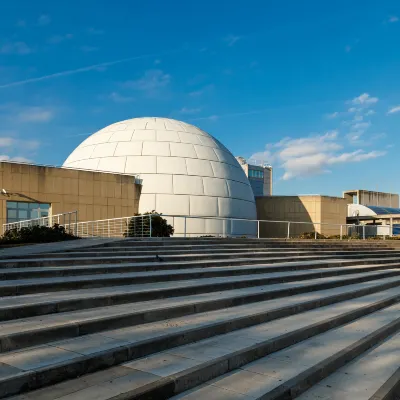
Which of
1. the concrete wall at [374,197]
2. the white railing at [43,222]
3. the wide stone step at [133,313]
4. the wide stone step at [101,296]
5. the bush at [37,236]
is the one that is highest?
the concrete wall at [374,197]

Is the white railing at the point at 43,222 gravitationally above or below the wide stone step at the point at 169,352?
above

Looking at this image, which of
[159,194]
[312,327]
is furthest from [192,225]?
[312,327]

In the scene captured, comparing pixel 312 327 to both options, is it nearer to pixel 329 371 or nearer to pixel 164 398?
pixel 329 371

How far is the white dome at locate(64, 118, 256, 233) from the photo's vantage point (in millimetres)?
29438

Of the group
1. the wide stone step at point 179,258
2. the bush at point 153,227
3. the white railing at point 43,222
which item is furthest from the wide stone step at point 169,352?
the white railing at point 43,222

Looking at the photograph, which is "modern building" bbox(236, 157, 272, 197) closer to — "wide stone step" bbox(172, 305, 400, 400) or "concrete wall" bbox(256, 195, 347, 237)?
"concrete wall" bbox(256, 195, 347, 237)

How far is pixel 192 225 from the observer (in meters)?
29.3

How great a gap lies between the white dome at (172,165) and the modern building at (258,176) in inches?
3222

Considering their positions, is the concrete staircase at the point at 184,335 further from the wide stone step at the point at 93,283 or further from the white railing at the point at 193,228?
the white railing at the point at 193,228

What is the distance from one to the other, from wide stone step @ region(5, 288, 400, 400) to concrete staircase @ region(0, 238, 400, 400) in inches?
0.5

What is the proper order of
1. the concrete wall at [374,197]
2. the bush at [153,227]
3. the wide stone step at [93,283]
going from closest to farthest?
the wide stone step at [93,283]
the bush at [153,227]
the concrete wall at [374,197]

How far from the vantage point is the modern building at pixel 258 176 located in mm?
117081

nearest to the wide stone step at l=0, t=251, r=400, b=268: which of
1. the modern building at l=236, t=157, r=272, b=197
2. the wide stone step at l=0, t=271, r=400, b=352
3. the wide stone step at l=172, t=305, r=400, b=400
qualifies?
the wide stone step at l=0, t=271, r=400, b=352

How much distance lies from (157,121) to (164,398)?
31.6 m
